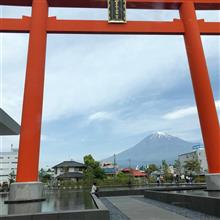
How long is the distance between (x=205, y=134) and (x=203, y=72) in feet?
7.61

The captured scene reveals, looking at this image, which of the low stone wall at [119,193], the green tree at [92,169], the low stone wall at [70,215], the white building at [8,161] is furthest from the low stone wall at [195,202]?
the white building at [8,161]

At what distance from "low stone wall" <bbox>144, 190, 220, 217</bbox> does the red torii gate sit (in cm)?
188

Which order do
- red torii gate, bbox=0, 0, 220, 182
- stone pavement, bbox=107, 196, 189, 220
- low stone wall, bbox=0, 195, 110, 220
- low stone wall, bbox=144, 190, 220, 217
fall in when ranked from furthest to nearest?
red torii gate, bbox=0, 0, 220, 182
stone pavement, bbox=107, 196, 189, 220
low stone wall, bbox=144, 190, 220, 217
low stone wall, bbox=0, 195, 110, 220

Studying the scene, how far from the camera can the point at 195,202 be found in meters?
7.61

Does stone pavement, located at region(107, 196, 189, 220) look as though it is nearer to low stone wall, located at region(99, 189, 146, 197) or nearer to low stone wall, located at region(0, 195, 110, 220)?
low stone wall, located at region(0, 195, 110, 220)

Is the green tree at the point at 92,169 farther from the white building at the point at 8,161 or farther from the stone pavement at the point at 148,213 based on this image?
the white building at the point at 8,161

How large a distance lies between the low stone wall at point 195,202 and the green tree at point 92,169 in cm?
2310

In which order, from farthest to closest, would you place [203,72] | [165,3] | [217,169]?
[165,3], [203,72], [217,169]

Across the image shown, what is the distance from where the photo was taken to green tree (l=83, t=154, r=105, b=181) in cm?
3344

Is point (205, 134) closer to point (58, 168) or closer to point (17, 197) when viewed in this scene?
point (17, 197)

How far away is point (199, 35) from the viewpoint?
38.2ft

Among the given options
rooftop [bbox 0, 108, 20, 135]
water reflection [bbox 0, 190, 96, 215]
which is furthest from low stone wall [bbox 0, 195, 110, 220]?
rooftop [bbox 0, 108, 20, 135]

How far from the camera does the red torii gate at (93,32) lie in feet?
31.5

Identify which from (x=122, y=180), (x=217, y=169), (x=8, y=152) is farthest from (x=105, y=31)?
(x=8, y=152)
